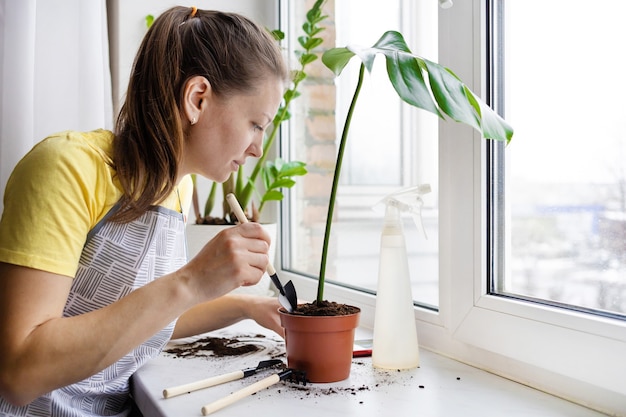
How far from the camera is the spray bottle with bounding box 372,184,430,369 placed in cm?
94

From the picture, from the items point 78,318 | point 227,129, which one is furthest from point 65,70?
point 78,318

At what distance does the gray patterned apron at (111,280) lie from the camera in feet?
2.93

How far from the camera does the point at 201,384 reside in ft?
2.79

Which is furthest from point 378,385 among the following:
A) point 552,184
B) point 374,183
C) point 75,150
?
point 374,183

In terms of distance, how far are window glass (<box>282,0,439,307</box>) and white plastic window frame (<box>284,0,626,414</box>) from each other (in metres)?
0.13

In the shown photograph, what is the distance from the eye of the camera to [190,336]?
1170mm

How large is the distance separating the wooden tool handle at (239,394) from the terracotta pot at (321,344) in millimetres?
48

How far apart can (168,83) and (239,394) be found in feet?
1.58

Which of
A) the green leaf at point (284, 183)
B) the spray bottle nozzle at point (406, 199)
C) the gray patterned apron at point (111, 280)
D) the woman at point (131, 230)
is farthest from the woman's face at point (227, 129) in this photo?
the green leaf at point (284, 183)

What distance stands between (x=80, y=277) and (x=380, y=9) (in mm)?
884

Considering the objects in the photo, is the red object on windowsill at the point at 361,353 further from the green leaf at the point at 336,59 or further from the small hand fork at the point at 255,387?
Result: the green leaf at the point at 336,59

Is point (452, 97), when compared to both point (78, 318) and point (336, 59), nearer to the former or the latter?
point (336, 59)

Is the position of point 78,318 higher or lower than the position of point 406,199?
lower

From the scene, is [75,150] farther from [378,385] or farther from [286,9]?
[286,9]
